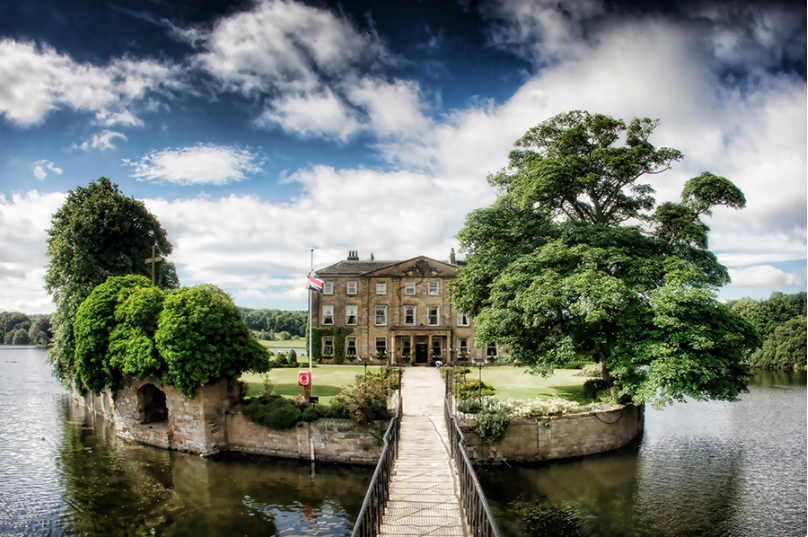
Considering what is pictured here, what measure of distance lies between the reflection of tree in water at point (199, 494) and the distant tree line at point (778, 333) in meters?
44.3

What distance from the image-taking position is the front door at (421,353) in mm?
41506

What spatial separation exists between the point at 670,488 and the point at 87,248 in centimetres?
3316

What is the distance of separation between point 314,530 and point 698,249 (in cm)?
2092

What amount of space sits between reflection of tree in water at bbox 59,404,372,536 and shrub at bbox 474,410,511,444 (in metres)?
4.60

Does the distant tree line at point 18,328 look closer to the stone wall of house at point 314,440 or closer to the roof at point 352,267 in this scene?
the roof at point 352,267

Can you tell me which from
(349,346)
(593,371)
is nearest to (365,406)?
(593,371)

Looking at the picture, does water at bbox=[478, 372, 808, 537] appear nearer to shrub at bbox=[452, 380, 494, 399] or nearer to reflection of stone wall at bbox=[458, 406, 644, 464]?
reflection of stone wall at bbox=[458, 406, 644, 464]

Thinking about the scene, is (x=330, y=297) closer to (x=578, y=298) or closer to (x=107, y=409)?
(x=107, y=409)

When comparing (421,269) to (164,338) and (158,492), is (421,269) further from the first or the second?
(158,492)

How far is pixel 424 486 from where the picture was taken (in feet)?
34.2

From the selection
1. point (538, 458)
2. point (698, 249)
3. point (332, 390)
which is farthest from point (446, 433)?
point (698, 249)

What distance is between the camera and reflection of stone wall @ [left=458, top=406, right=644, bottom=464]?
1744cm

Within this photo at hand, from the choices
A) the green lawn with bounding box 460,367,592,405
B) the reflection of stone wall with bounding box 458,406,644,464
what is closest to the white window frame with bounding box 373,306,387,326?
the green lawn with bounding box 460,367,592,405

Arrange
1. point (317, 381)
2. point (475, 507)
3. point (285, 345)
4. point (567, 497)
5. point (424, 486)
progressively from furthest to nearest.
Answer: point (285, 345) → point (317, 381) → point (567, 497) → point (424, 486) → point (475, 507)
